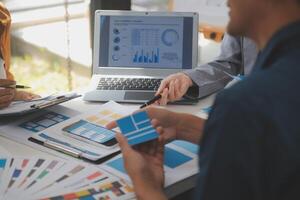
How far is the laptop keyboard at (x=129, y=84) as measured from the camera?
167 cm

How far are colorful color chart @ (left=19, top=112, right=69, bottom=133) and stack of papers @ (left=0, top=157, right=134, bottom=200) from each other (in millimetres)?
200

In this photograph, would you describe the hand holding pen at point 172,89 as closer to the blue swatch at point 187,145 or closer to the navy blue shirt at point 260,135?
the blue swatch at point 187,145

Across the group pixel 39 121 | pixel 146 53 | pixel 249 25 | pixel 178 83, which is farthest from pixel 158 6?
pixel 249 25

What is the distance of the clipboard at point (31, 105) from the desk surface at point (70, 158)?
0.07 meters

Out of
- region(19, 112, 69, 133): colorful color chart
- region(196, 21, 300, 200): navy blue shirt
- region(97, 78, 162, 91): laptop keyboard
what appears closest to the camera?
region(196, 21, 300, 200): navy blue shirt

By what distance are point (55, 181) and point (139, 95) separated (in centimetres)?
61

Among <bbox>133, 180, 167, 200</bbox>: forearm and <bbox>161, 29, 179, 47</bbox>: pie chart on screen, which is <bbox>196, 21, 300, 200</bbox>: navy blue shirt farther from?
<bbox>161, 29, 179, 47</bbox>: pie chart on screen

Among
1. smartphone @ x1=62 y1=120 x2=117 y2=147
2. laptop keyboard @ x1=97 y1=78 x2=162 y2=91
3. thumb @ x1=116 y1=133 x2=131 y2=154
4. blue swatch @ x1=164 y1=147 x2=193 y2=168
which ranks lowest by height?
blue swatch @ x1=164 y1=147 x2=193 y2=168

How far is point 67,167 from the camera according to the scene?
115 cm

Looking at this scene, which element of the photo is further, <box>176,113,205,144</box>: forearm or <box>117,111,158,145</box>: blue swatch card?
<box>176,113,205,144</box>: forearm

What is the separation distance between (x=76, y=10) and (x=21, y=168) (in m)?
→ 2.11

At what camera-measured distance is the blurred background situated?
2939 mm

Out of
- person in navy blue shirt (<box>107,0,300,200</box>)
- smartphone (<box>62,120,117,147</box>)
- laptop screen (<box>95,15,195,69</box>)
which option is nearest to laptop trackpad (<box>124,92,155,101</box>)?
laptop screen (<box>95,15,195,69</box>)

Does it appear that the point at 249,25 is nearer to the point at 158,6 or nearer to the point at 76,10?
the point at 158,6
